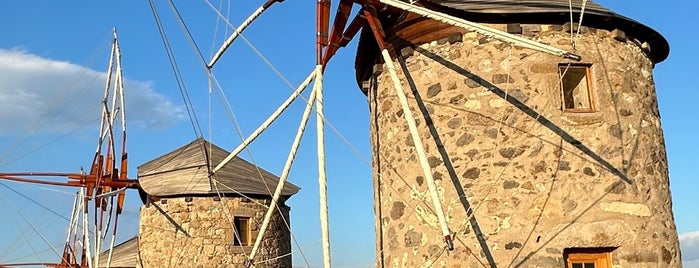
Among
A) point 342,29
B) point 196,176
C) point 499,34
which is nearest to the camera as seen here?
point 499,34

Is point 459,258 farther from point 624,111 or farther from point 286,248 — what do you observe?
point 286,248

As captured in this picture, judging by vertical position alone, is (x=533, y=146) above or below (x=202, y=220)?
above

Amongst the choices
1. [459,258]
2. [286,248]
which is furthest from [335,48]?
[286,248]

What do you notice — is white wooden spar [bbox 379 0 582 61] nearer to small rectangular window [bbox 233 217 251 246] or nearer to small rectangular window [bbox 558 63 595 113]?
Result: small rectangular window [bbox 558 63 595 113]

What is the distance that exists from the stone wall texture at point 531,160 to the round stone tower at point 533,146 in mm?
13

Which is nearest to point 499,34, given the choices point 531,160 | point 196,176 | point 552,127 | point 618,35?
point 552,127

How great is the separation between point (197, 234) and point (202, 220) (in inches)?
13.8

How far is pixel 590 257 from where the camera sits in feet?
28.3

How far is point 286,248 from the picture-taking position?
1973 centimetres

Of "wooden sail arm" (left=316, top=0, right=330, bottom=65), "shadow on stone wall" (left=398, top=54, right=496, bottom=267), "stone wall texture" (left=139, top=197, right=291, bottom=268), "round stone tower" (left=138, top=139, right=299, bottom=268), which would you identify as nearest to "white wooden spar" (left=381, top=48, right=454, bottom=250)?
"shadow on stone wall" (left=398, top=54, right=496, bottom=267)

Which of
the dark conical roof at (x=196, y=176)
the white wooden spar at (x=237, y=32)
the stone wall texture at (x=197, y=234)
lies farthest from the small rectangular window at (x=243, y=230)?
the white wooden spar at (x=237, y=32)

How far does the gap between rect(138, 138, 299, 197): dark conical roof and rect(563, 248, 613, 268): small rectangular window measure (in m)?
10.8

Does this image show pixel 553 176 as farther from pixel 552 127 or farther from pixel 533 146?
pixel 552 127

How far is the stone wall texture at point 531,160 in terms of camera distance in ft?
28.2
